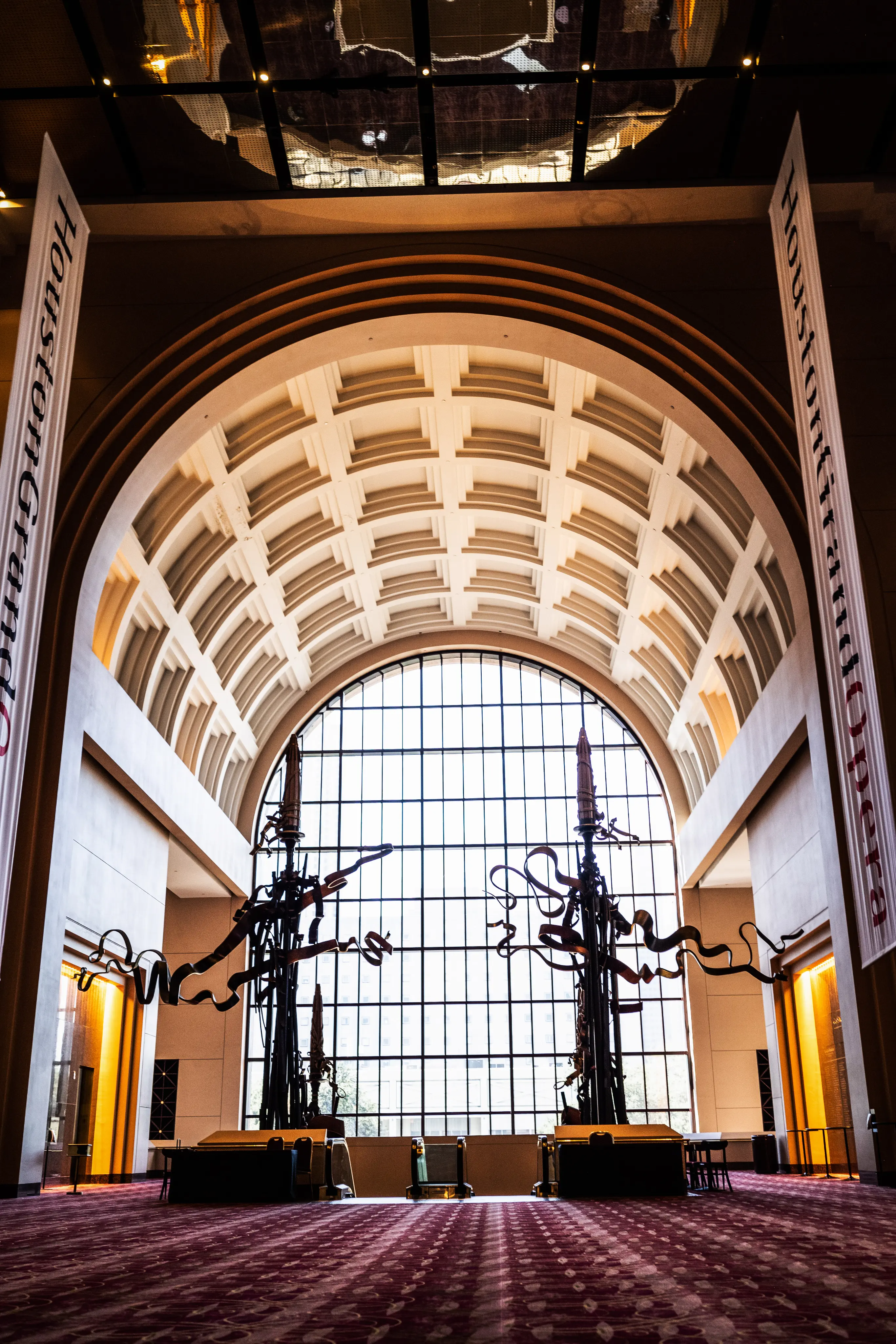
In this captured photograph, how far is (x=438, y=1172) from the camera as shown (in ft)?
42.5

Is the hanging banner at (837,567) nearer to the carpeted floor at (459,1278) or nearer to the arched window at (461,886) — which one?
the carpeted floor at (459,1278)

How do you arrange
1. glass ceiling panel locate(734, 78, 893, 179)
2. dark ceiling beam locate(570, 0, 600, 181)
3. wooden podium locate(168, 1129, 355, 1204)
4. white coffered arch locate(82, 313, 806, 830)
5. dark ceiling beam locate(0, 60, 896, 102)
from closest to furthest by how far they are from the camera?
wooden podium locate(168, 1129, 355, 1204) → dark ceiling beam locate(570, 0, 600, 181) → dark ceiling beam locate(0, 60, 896, 102) → glass ceiling panel locate(734, 78, 893, 179) → white coffered arch locate(82, 313, 806, 830)

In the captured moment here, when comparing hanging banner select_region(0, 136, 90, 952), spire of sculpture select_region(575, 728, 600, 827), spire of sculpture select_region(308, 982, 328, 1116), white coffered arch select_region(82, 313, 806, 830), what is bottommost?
spire of sculpture select_region(308, 982, 328, 1116)

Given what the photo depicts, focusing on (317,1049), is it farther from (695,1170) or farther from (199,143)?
(199,143)

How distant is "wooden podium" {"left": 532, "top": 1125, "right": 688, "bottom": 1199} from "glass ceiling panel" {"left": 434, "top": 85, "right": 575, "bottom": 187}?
28.9ft

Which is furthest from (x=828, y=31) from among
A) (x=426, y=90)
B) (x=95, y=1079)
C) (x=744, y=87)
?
(x=95, y=1079)

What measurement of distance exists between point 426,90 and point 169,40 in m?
2.27

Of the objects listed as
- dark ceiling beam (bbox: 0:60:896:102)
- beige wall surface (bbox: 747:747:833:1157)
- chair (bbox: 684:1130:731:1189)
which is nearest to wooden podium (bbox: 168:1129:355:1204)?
chair (bbox: 684:1130:731:1189)

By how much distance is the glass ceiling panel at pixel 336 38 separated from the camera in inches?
362

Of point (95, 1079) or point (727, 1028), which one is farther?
point (727, 1028)

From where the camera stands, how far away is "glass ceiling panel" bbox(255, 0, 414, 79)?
9.20 meters

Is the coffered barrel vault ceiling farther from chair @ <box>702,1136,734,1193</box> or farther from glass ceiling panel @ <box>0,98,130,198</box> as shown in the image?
chair @ <box>702,1136,734,1193</box>

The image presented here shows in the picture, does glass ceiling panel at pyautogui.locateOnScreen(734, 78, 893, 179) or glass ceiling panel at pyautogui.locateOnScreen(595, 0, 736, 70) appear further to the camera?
glass ceiling panel at pyautogui.locateOnScreen(734, 78, 893, 179)

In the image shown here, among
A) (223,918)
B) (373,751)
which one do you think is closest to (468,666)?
(373,751)
